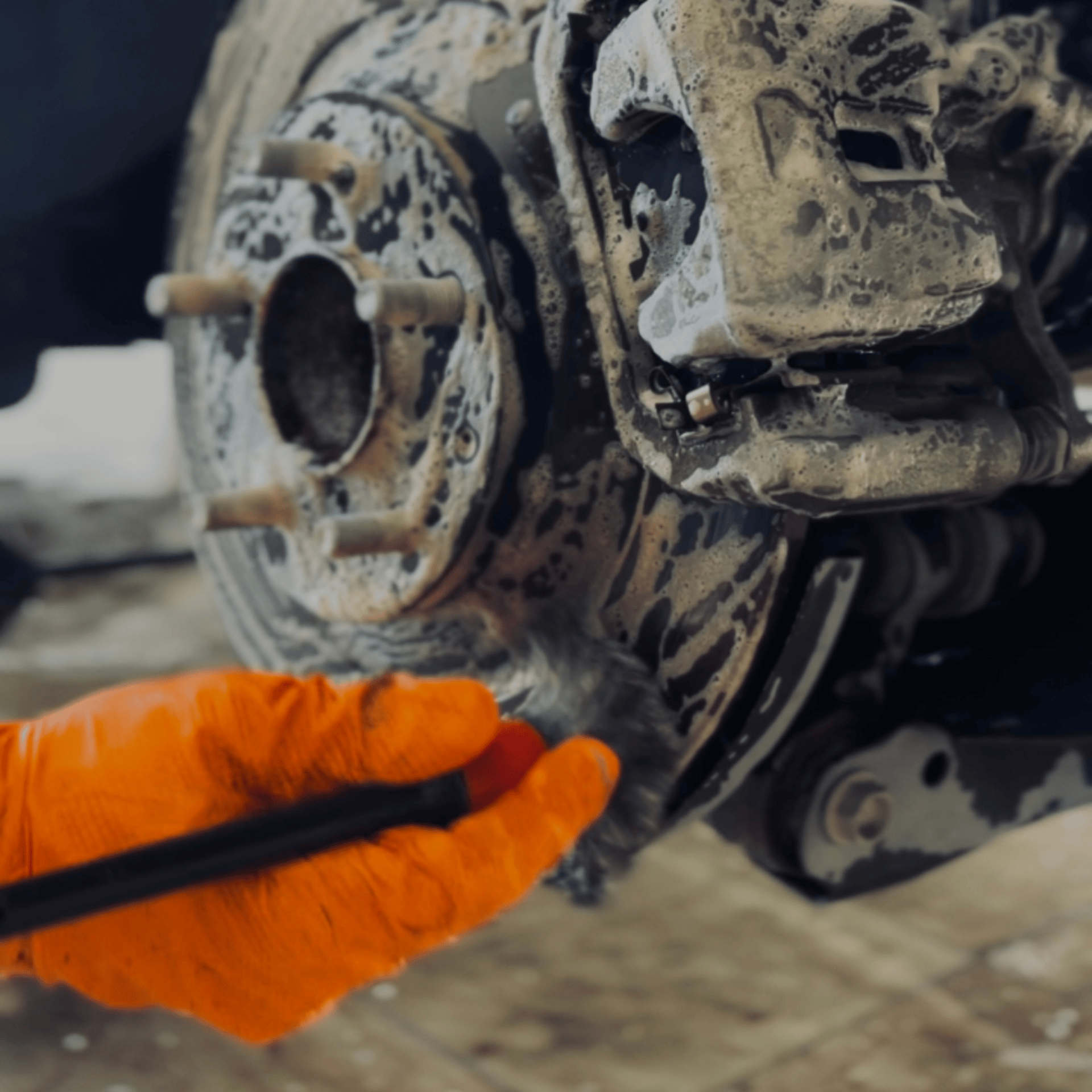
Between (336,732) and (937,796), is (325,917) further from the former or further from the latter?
(937,796)

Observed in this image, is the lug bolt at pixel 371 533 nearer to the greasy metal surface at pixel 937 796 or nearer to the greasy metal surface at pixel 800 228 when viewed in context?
the greasy metal surface at pixel 800 228

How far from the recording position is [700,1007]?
1.12 metres

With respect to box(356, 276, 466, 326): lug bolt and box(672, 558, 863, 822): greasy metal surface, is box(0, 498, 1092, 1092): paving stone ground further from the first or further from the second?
box(356, 276, 466, 326): lug bolt

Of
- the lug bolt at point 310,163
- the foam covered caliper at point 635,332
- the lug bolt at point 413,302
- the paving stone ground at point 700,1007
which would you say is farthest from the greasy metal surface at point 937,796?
the lug bolt at point 310,163

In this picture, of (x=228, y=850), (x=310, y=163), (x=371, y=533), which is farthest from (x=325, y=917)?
(x=310, y=163)

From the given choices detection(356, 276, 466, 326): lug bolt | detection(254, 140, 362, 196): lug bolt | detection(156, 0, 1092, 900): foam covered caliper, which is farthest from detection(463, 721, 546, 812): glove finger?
detection(254, 140, 362, 196): lug bolt

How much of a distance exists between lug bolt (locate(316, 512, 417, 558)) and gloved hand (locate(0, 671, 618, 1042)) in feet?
0.34

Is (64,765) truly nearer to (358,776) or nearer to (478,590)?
(358,776)

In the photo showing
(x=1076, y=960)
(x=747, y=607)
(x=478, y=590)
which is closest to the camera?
(x=747, y=607)

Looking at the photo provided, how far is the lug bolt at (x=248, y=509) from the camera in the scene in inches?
35.8

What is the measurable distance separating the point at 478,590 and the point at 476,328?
0.55 feet

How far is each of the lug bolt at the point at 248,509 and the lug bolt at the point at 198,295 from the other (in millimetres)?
136

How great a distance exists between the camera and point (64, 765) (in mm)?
724

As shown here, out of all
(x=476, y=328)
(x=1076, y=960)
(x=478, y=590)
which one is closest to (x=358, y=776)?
(x=478, y=590)
